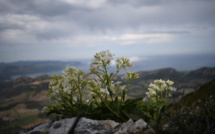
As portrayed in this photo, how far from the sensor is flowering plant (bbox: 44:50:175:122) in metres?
3.54

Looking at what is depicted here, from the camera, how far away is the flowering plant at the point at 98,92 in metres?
3.54

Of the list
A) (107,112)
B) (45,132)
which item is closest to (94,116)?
(107,112)

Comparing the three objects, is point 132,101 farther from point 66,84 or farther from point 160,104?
point 66,84

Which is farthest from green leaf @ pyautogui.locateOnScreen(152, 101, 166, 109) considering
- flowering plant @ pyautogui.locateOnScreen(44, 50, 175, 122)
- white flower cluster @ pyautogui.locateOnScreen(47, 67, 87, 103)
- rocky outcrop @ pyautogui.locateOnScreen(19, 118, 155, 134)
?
white flower cluster @ pyautogui.locateOnScreen(47, 67, 87, 103)

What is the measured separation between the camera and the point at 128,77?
12.4 feet

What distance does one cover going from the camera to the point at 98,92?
3457 mm

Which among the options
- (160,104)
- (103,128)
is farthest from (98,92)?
(160,104)

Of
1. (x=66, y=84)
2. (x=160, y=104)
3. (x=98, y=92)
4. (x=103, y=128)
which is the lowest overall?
(x=103, y=128)

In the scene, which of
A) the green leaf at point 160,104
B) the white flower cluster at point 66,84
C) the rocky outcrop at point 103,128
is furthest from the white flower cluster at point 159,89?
the white flower cluster at point 66,84

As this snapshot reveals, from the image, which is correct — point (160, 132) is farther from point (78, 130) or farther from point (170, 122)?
point (78, 130)

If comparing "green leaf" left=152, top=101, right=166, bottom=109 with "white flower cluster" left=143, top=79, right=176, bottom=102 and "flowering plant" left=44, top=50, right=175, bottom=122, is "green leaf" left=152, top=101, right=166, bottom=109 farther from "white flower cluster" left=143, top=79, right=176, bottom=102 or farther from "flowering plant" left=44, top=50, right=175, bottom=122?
"white flower cluster" left=143, top=79, right=176, bottom=102

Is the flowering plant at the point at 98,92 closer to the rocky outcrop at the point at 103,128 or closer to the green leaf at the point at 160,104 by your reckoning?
the green leaf at the point at 160,104

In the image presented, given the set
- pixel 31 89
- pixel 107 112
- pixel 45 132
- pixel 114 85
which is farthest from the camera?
pixel 31 89

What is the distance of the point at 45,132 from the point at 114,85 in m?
2.11
